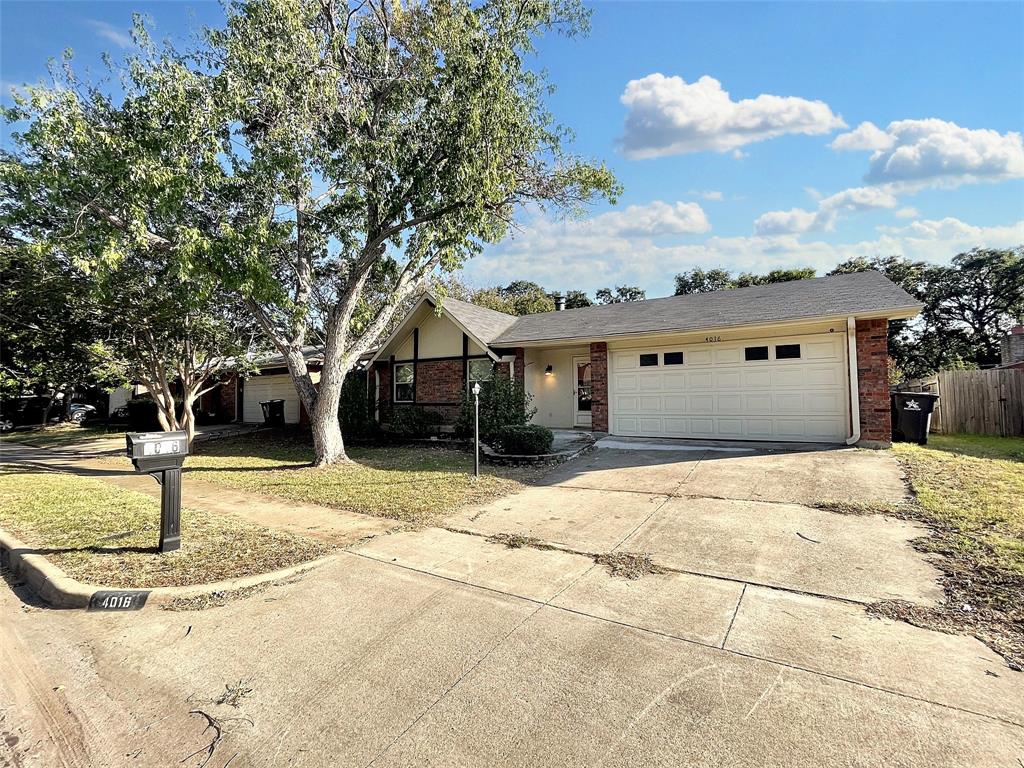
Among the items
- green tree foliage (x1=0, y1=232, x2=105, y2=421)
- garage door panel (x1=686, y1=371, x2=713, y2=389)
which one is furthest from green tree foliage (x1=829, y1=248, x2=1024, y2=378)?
green tree foliage (x1=0, y1=232, x2=105, y2=421)

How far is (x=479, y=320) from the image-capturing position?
15.8m

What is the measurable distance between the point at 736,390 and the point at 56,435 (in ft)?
79.3

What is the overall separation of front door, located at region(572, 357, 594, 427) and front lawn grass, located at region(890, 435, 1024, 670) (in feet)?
24.3

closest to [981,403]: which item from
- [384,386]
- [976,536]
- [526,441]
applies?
[976,536]

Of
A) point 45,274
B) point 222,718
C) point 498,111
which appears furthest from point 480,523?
point 45,274

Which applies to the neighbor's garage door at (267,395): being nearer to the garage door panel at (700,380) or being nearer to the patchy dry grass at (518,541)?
the garage door panel at (700,380)

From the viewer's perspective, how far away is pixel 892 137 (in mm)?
11648

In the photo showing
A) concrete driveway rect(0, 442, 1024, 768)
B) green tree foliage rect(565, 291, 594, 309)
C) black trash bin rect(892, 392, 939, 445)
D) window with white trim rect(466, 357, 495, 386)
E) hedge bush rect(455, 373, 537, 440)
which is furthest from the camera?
green tree foliage rect(565, 291, 594, 309)

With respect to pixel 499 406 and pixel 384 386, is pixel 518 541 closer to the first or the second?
pixel 499 406

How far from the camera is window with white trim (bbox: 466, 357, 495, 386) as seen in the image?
1463 centimetres

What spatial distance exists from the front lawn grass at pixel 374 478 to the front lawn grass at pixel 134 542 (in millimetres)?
1467

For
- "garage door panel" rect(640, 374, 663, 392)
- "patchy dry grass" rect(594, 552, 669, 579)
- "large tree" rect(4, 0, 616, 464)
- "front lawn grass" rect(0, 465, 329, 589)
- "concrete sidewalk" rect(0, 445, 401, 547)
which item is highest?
"large tree" rect(4, 0, 616, 464)

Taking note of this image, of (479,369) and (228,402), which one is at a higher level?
(479,369)

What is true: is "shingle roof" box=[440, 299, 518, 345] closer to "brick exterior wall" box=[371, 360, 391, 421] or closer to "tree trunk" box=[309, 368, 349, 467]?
"brick exterior wall" box=[371, 360, 391, 421]
